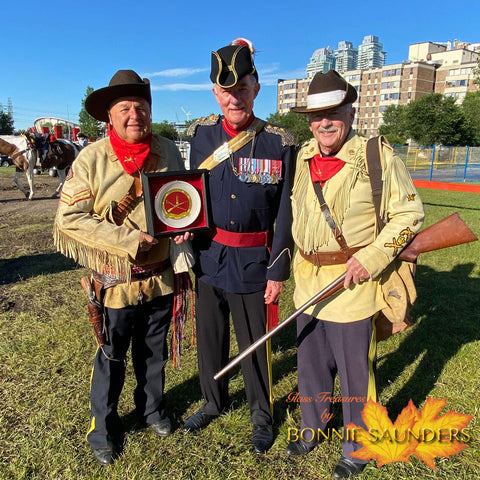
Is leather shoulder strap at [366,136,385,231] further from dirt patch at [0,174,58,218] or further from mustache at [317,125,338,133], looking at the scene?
dirt patch at [0,174,58,218]

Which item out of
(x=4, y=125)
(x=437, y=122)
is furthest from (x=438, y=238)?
(x=4, y=125)

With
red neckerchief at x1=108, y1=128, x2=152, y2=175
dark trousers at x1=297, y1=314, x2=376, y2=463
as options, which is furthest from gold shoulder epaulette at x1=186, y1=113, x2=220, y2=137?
dark trousers at x1=297, y1=314, x2=376, y2=463

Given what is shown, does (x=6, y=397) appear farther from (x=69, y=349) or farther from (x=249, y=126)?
(x=249, y=126)

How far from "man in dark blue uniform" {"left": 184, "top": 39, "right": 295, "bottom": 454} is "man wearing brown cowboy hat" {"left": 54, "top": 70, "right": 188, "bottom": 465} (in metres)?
0.27

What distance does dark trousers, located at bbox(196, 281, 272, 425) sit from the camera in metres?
2.71

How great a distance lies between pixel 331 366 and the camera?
2.64 m

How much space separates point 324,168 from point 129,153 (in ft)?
3.86

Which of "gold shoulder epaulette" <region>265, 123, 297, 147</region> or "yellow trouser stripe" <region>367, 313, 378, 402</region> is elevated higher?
"gold shoulder epaulette" <region>265, 123, 297, 147</region>

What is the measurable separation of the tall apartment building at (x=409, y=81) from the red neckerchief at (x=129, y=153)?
8395 centimetres

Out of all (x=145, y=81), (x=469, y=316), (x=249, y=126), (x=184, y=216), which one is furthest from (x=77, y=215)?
(x=469, y=316)

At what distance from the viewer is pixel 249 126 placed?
2.59 metres

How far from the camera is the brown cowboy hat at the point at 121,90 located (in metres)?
2.26

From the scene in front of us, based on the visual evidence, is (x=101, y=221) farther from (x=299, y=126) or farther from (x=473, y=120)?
(x=299, y=126)

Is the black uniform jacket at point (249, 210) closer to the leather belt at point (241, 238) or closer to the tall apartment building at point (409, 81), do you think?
the leather belt at point (241, 238)
